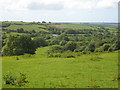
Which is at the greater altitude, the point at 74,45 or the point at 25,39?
the point at 25,39

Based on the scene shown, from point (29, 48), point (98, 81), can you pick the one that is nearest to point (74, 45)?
point (29, 48)

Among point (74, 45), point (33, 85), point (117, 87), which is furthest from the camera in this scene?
point (74, 45)

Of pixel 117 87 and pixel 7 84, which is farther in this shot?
pixel 7 84

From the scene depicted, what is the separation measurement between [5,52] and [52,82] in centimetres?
4326

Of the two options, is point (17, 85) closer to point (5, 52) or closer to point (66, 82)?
point (66, 82)

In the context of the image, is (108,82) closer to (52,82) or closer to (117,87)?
(117,87)

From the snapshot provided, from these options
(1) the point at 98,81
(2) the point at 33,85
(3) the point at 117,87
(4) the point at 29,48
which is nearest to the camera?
(3) the point at 117,87

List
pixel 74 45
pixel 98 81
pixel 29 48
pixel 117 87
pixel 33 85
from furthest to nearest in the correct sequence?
pixel 74 45
pixel 29 48
pixel 98 81
pixel 33 85
pixel 117 87

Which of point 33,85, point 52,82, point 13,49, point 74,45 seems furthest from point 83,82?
point 74,45

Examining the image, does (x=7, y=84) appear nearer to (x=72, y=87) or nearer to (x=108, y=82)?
(x=72, y=87)

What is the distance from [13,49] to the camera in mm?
51219

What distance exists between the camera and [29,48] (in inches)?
2152

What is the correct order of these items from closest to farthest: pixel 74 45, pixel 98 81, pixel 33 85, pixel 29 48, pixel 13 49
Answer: pixel 33 85 < pixel 98 81 < pixel 13 49 < pixel 29 48 < pixel 74 45

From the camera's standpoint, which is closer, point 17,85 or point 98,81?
point 17,85
